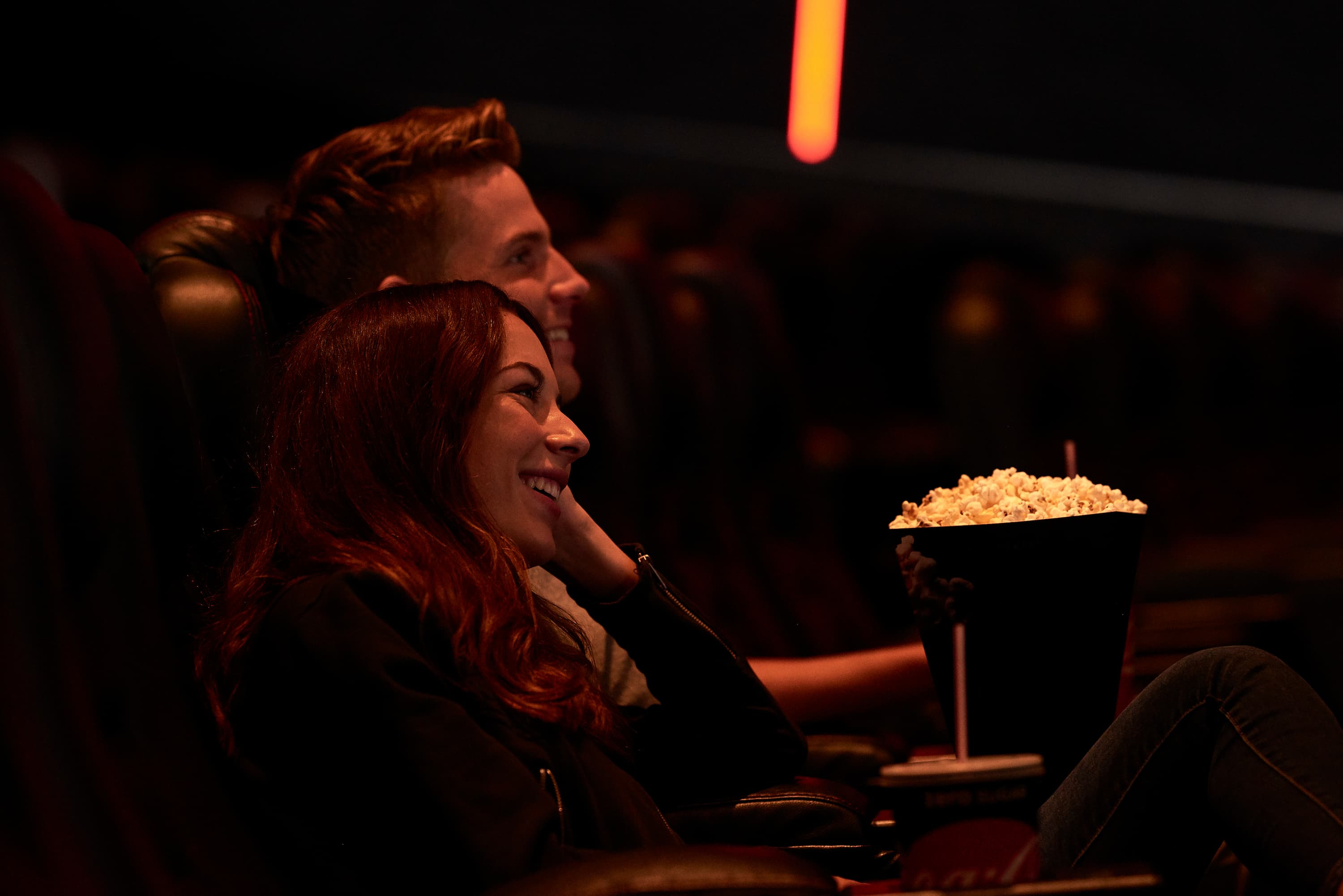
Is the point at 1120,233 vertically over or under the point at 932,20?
under

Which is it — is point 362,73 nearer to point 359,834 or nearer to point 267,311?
point 267,311

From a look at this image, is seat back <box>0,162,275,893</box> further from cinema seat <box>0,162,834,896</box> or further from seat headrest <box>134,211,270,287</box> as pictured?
seat headrest <box>134,211,270,287</box>

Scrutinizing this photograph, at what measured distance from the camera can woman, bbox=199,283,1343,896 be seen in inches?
26.6

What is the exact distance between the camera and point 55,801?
0.71 meters

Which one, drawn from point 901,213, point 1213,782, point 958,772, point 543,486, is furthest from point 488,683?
point 901,213

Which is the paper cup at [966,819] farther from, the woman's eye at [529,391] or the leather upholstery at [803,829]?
the woman's eye at [529,391]

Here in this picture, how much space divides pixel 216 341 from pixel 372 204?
0.94ft

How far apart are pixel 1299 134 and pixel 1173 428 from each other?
5.67ft

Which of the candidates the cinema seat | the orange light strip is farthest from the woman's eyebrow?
the orange light strip

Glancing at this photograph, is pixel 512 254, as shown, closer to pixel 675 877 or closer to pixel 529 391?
pixel 529 391

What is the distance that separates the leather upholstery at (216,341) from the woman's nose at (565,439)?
0.21 m

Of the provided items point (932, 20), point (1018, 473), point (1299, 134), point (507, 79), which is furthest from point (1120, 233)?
point (1018, 473)

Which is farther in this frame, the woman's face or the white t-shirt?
the white t-shirt

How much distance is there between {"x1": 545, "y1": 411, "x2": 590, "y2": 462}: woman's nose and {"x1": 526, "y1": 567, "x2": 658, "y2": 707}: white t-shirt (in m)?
0.20
